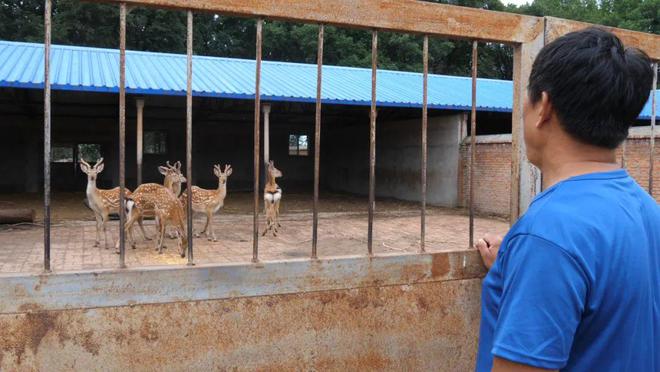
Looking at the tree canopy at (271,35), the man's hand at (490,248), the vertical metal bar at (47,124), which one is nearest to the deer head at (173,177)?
the vertical metal bar at (47,124)

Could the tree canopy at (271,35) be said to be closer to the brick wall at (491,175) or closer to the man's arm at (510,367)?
the brick wall at (491,175)

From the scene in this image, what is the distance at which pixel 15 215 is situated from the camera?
10828 millimetres

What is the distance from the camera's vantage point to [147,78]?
13.4m

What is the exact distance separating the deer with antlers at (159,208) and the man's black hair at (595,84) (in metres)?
6.25

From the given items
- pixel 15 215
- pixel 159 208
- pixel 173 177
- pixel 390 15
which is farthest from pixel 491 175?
pixel 390 15

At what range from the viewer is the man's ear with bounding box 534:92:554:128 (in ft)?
4.09

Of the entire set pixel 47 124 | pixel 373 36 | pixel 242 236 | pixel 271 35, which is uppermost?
pixel 271 35

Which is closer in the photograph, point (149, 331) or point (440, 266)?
point (149, 331)

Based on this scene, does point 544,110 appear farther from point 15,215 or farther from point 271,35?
point 271,35

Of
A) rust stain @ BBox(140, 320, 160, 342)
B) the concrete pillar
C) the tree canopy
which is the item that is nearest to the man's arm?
rust stain @ BBox(140, 320, 160, 342)

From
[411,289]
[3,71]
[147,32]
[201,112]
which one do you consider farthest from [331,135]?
[411,289]

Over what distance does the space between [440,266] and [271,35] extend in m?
28.6

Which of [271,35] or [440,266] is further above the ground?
[271,35]

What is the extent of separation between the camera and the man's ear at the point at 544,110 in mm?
1246
